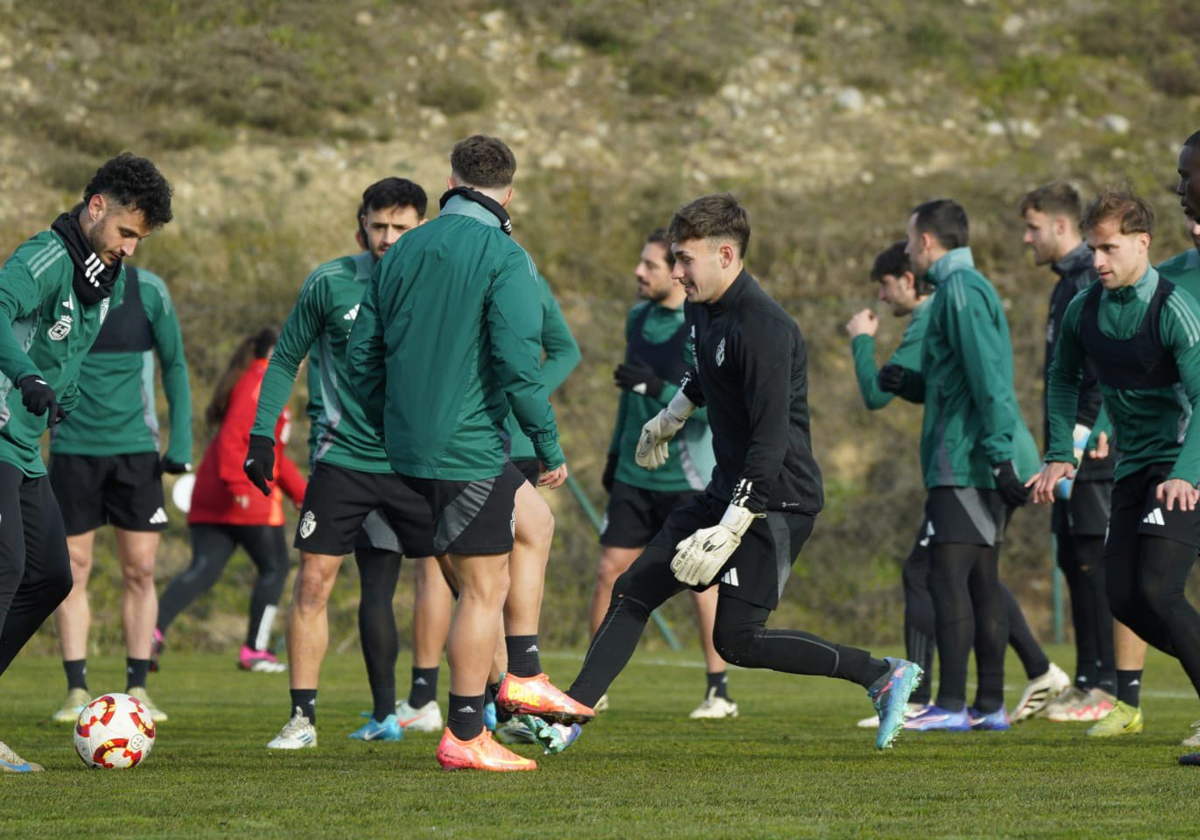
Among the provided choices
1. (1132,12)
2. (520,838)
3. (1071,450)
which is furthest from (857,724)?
(1132,12)

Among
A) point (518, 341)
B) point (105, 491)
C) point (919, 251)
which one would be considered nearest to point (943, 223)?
point (919, 251)

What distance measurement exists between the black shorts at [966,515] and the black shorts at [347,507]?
2.47 metres

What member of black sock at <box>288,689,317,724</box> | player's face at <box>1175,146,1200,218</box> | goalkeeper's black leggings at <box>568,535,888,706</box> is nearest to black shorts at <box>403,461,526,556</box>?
goalkeeper's black leggings at <box>568,535,888,706</box>

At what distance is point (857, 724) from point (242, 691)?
13.7 ft

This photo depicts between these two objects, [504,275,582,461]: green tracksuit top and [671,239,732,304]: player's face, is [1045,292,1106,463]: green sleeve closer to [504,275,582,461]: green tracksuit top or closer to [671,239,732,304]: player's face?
[671,239,732,304]: player's face

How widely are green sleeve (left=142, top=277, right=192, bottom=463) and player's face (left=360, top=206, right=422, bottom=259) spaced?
6.62ft

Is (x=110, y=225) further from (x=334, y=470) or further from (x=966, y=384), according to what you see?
(x=966, y=384)

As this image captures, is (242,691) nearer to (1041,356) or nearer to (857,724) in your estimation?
(857,724)

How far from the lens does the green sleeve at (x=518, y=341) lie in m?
5.74

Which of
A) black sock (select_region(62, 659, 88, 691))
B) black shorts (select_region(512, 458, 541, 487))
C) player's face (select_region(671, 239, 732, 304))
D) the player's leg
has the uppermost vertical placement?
player's face (select_region(671, 239, 732, 304))

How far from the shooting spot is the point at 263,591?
42.4 feet

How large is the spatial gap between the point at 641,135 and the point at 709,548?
2096 centimetres

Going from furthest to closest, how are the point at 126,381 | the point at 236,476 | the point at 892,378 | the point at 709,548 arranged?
the point at 236,476 → the point at 126,381 → the point at 892,378 → the point at 709,548

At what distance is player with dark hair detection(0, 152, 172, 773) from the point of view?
5.69 meters
